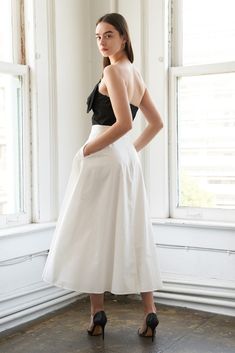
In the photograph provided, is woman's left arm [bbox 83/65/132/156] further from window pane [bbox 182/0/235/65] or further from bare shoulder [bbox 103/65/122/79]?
window pane [bbox 182/0/235/65]

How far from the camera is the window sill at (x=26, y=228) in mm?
2781

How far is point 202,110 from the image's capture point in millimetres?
3156

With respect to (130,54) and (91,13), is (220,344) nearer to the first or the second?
(130,54)

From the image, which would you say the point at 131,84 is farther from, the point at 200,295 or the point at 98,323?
the point at 200,295

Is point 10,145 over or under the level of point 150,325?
over

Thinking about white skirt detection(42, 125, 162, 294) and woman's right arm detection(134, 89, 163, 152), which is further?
woman's right arm detection(134, 89, 163, 152)

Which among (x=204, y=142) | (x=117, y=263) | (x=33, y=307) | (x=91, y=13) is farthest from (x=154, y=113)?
(x=33, y=307)

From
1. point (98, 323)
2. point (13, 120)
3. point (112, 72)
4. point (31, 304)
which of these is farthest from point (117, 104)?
point (31, 304)

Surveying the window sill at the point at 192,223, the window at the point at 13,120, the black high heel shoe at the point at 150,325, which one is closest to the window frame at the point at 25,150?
the window at the point at 13,120

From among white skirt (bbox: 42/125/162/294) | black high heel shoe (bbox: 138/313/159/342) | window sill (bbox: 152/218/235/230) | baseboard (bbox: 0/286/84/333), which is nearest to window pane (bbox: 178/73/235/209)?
window sill (bbox: 152/218/235/230)

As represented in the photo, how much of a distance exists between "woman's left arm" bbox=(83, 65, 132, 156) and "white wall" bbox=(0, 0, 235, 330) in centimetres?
79

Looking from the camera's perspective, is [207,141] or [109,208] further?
[207,141]

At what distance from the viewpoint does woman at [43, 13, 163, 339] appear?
2414 millimetres

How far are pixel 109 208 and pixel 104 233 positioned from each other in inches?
4.9
